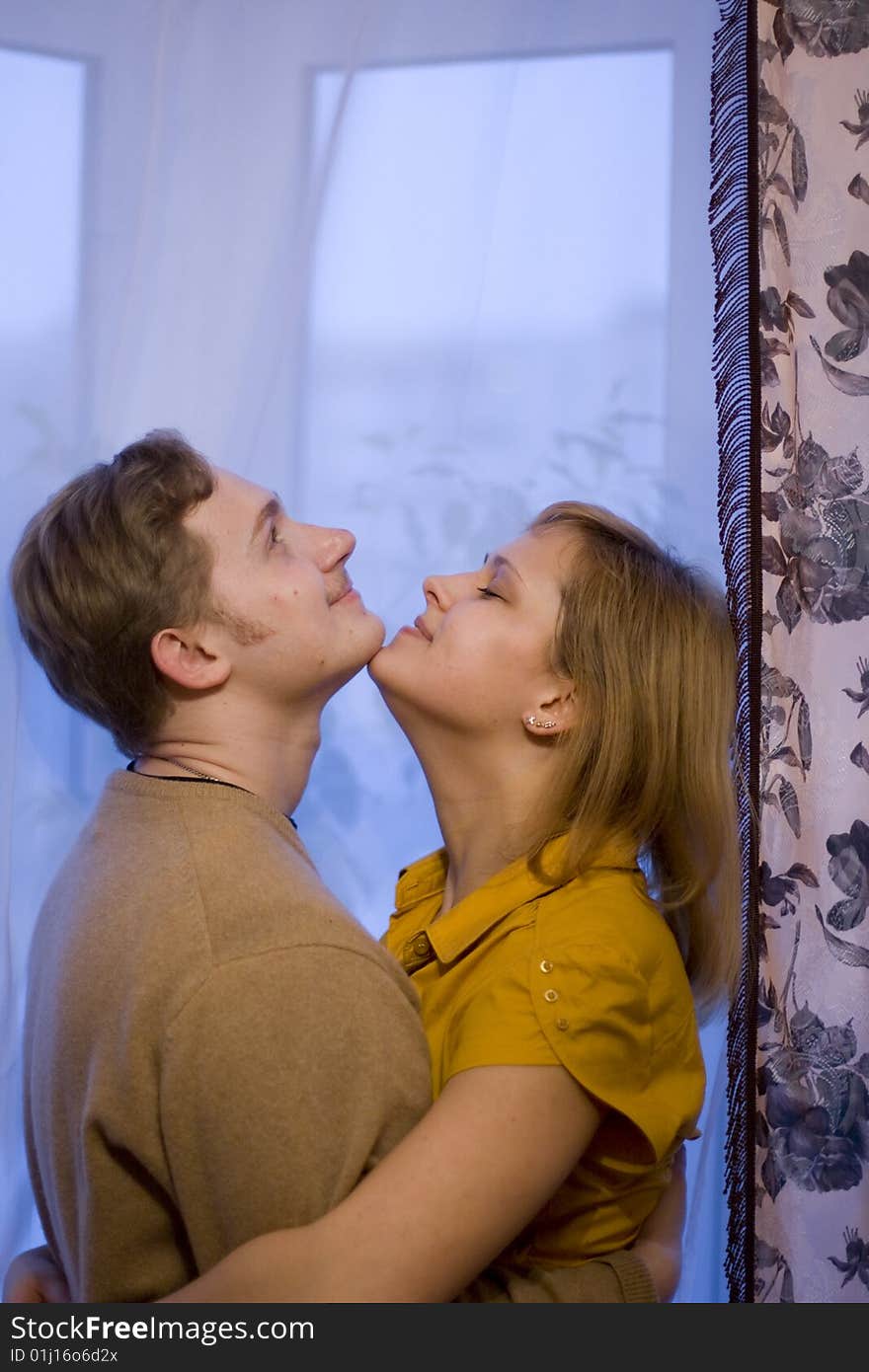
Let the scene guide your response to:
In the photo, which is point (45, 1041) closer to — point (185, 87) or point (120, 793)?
point (120, 793)

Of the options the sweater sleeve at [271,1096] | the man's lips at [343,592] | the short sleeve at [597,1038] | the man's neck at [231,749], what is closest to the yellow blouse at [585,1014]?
the short sleeve at [597,1038]

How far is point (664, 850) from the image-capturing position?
1667mm

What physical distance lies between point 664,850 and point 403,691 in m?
0.39

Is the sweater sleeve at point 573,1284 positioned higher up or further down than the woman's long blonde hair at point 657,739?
further down

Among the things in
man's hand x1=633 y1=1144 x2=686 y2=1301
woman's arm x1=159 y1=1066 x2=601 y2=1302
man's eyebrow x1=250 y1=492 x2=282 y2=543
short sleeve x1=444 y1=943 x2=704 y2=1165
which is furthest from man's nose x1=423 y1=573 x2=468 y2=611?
man's hand x1=633 y1=1144 x2=686 y2=1301

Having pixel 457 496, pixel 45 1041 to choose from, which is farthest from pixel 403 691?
pixel 45 1041

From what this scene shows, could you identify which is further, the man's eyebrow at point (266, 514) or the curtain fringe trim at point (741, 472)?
the curtain fringe trim at point (741, 472)

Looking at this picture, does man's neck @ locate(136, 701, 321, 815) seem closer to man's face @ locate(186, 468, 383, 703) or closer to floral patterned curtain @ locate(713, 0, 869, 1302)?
man's face @ locate(186, 468, 383, 703)

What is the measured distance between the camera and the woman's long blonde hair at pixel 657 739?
5.18 feet

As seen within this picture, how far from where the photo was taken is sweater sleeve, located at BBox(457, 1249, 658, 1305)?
4.45ft

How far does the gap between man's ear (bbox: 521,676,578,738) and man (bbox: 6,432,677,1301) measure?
0.23 m

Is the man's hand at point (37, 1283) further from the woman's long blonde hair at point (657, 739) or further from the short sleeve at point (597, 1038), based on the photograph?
the woman's long blonde hair at point (657, 739)

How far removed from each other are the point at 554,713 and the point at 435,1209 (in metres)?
0.65

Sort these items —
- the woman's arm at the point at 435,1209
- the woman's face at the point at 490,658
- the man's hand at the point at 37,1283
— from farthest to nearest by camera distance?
the woman's face at the point at 490,658 → the man's hand at the point at 37,1283 → the woman's arm at the point at 435,1209
